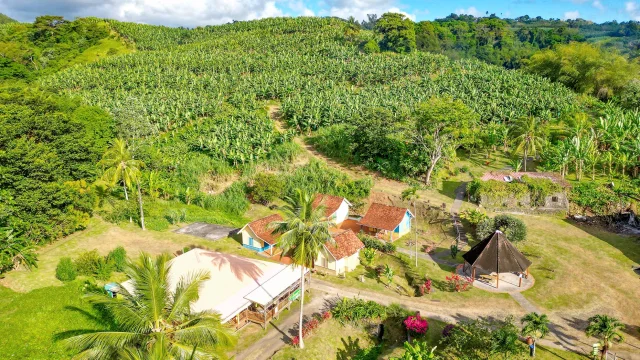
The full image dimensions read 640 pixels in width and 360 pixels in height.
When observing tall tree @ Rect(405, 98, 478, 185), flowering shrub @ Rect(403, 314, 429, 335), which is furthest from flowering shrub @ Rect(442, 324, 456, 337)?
tall tree @ Rect(405, 98, 478, 185)

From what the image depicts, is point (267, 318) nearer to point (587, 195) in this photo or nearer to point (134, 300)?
point (134, 300)

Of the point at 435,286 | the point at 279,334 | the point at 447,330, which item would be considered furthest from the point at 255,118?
the point at 447,330

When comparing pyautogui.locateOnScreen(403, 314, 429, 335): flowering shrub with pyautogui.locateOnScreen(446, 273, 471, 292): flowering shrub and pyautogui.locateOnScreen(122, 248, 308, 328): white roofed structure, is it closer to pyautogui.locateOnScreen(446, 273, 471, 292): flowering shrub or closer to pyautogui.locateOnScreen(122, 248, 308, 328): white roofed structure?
pyautogui.locateOnScreen(446, 273, 471, 292): flowering shrub

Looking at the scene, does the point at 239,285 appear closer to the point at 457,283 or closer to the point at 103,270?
the point at 103,270

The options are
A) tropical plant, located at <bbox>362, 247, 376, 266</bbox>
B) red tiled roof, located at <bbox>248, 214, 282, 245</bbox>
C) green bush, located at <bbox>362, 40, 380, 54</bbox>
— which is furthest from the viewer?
green bush, located at <bbox>362, 40, 380, 54</bbox>

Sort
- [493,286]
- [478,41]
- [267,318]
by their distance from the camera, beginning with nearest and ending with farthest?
[267,318] → [493,286] → [478,41]

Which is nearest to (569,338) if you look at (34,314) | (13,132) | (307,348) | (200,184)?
(307,348)
